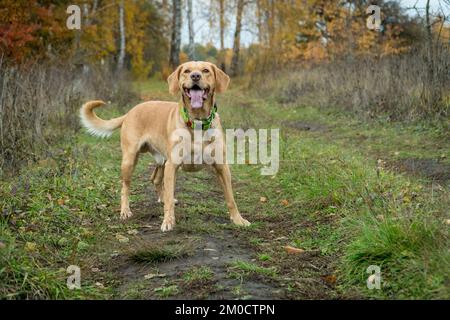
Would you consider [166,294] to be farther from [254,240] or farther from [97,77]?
[97,77]

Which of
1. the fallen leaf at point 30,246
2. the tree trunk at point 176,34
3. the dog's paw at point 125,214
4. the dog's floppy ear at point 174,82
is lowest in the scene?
the dog's paw at point 125,214

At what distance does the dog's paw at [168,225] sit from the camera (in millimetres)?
4804

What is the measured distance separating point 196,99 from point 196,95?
1.7 inches

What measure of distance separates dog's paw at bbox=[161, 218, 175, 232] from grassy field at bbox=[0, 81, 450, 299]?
0.24ft

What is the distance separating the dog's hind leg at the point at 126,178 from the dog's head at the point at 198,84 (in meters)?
1.00

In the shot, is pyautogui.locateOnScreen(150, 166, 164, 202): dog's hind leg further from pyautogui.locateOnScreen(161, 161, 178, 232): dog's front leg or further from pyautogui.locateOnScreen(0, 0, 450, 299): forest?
pyautogui.locateOnScreen(161, 161, 178, 232): dog's front leg

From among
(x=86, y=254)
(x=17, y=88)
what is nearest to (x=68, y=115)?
(x=17, y=88)

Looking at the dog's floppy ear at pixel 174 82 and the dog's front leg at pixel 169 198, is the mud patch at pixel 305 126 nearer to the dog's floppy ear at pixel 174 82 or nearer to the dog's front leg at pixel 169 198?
the dog's floppy ear at pixel 174 82

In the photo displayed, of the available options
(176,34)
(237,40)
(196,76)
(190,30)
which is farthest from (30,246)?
(237,40)

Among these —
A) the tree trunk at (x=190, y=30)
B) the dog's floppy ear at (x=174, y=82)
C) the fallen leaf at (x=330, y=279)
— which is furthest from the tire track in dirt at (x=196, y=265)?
the tree trunk at (x=190, y=30)

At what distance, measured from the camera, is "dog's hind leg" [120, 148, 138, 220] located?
5.52 meters

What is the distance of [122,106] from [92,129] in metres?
8.24

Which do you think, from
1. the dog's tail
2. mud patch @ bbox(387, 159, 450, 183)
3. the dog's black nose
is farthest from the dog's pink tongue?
mud patch @ bbox(387, 159, 450, 183)
